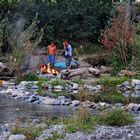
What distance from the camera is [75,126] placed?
11.3 metres

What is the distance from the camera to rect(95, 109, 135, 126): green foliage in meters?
11.8

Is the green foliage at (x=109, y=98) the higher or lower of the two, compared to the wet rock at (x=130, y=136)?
lower

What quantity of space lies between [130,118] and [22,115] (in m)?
3.16

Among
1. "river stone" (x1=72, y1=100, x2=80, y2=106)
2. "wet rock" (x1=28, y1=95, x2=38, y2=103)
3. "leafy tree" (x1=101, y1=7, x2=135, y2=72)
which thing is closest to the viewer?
"river stone" (x1=72, y1=100, x2=80, y2=106)

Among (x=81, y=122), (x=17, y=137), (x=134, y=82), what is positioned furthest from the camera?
(x=134, y=82)

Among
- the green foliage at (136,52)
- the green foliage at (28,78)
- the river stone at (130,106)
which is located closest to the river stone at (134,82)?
the green foliage at (136,52)

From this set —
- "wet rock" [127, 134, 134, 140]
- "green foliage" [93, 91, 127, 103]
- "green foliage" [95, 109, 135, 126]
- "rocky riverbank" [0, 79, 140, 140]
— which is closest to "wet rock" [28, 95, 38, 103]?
"rocky riverbank" [0, 79, 140, 140]

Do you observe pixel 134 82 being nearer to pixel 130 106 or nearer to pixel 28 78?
pixel 28 78

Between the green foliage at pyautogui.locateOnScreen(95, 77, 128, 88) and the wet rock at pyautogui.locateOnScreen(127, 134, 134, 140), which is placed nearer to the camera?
the wet rock at pyautogui.locateOnScreen(127, 134, 134, 140)

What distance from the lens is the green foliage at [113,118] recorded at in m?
11.8

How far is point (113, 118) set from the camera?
1192cm

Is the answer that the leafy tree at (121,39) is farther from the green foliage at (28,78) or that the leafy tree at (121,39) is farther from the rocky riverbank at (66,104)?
the green foliage at (28,78)

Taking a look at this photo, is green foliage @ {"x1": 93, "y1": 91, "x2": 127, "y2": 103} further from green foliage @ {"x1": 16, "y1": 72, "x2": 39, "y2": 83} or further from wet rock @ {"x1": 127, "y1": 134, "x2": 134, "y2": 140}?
wet rock @ {"x1": 127, "y1": 134, "x2": 134, "y2": 140}

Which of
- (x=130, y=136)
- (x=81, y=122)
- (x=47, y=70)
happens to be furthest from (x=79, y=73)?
(x=130, y=136)
